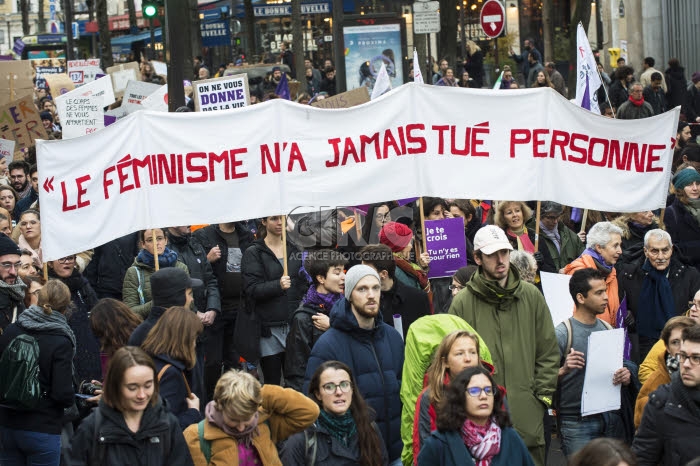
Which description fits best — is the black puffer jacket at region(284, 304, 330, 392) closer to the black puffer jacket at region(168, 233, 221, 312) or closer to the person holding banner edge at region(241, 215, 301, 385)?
the person holding banner edge at region(241, 215, 301, 385)

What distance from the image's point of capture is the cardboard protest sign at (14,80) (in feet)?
66.2

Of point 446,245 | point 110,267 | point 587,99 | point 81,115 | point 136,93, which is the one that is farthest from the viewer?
point 136,93

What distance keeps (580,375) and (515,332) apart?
1.49 feet

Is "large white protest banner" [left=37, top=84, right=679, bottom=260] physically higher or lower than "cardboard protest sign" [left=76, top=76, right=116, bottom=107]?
lower

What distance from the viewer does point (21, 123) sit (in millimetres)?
16250

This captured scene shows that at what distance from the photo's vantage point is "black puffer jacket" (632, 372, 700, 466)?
211 inches

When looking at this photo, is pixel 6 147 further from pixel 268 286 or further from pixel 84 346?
pixel 84 346

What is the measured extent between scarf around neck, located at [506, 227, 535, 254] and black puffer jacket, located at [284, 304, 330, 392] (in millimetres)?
2545

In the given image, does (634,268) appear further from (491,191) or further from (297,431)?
(297,431)

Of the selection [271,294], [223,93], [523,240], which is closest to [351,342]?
[271,294]

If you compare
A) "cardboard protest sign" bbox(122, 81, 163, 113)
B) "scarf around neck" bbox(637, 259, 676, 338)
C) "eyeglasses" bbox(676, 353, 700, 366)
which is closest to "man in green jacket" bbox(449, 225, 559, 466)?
"eyeglasses" bbox(676, 353, 700, 366)

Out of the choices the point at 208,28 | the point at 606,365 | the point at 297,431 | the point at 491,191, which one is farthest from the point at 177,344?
the point at 208,28

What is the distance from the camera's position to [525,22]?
4388cm

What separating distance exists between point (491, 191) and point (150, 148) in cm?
253
